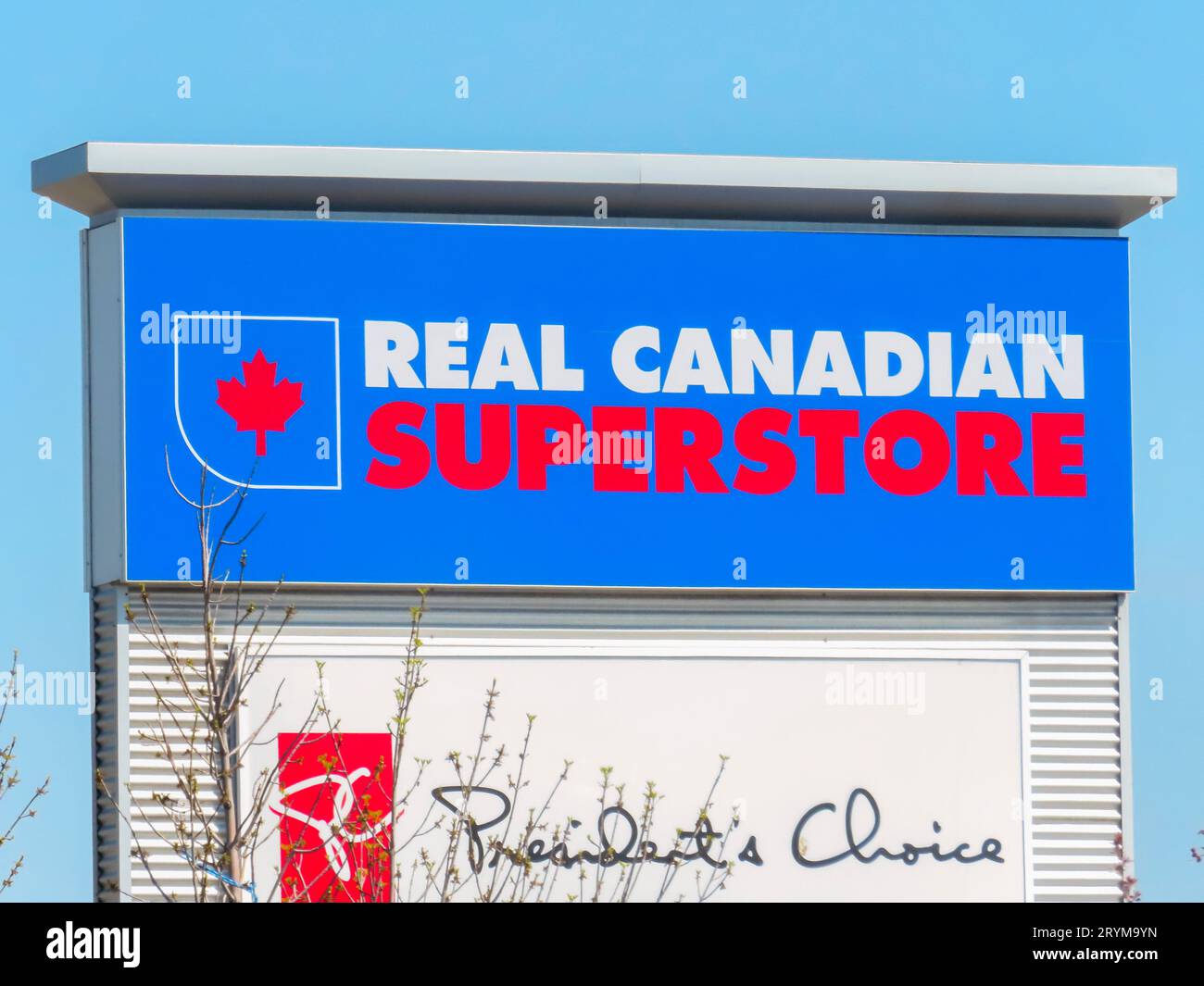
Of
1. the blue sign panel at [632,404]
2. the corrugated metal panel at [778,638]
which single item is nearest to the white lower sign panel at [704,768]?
the corrugated metal panel at [778,638]

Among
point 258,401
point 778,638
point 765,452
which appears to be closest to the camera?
point 258,401

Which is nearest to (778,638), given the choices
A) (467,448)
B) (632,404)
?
(632,404)

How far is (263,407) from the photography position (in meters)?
15.8

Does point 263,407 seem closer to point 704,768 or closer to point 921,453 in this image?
point 704,768

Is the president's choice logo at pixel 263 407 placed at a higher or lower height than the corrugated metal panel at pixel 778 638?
higher

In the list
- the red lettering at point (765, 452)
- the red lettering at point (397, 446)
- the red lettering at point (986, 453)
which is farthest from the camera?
the red lettering at point (986, 453)

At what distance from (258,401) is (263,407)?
0.07 metres

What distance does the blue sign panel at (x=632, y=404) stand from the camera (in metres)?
15.9

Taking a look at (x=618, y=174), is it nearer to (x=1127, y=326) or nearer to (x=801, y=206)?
(x=801, y=206)

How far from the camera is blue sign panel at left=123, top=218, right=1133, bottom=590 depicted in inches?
625
